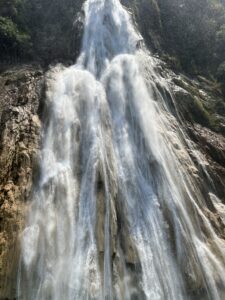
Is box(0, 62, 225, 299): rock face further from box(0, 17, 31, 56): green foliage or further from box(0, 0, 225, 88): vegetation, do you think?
box(0, 0, 225, 88): vegetation

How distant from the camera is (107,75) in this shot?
23.4m

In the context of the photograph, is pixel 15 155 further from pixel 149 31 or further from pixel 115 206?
pixel 149 31

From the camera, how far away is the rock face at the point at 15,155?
46.9 feet

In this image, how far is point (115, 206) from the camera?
16.4m

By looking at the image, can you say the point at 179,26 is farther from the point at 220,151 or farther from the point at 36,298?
the point at 36,298

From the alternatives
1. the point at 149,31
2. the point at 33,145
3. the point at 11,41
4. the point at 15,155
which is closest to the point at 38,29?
the point at 11,41

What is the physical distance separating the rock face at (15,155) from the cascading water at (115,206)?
445mm

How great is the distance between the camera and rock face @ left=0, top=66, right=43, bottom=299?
14.3m

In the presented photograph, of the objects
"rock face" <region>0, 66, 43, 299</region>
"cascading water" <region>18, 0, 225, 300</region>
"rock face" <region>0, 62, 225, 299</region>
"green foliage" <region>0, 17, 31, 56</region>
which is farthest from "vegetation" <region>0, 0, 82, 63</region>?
"cascading water" <region>18, 0, 225, 300</region>

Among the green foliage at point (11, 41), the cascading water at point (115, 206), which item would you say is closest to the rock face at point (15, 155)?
the cascading water at point (115, 206)

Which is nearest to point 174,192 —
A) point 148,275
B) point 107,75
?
point 148,275

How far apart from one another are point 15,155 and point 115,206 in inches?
205

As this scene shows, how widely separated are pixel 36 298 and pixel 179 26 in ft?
88.5

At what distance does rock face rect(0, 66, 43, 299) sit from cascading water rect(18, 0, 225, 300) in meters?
0.44
